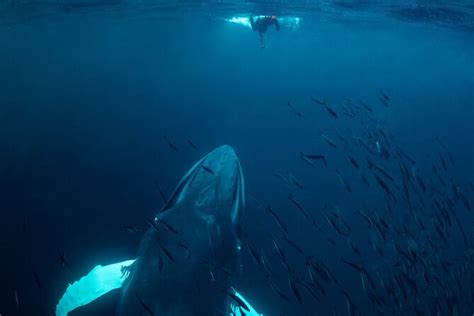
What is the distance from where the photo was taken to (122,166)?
20.2m

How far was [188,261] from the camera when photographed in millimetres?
4590

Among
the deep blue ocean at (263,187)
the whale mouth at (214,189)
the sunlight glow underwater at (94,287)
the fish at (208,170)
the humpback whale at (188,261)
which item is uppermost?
the fish at (208,170)

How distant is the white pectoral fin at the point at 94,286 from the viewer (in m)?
4.82

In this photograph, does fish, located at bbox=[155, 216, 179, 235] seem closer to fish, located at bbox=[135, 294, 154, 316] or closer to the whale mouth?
the whale mouth

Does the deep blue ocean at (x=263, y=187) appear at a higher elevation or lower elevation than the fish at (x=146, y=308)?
lower

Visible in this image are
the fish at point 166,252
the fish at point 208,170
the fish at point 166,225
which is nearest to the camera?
the fish at point 166,252

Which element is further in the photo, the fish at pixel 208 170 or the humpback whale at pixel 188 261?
the fish at pixel 208 170

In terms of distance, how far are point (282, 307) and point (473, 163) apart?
3252 cm

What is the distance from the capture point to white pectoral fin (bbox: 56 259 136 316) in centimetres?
482

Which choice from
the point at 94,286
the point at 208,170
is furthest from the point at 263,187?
the point at 94,286

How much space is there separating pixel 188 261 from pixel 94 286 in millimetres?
1457

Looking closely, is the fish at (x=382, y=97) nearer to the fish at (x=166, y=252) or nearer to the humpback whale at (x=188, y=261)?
the humpback whale at (x=188, y=261)

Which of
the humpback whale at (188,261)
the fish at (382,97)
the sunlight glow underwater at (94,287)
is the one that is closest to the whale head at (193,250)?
the humpback whale at (188,261)

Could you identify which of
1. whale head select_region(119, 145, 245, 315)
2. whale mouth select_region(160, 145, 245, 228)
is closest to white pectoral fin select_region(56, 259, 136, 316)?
whale head select_region(119, 145, 245, 315)
